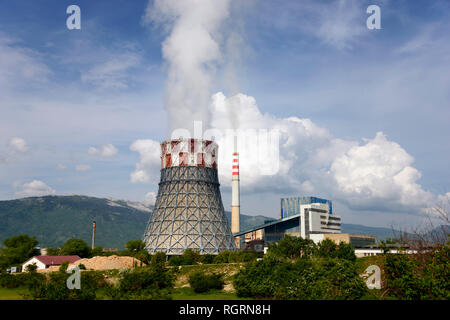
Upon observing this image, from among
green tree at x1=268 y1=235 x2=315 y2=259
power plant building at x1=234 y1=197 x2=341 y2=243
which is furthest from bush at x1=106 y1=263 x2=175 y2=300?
power plant building at x1=234 y1=197 x2=341 y2=243

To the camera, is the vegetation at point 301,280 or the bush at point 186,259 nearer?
the vegetation at point 301,280

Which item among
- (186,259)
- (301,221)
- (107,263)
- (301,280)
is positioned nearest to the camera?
(301,280)

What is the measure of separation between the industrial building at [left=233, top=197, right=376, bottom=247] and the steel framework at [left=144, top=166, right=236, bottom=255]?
3453cm

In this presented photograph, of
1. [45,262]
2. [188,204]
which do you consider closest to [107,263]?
[45,262]

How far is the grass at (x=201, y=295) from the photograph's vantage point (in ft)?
150

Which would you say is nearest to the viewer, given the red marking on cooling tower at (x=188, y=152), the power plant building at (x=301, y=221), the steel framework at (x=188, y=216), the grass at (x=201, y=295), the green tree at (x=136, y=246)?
the grass at (x=201, y=295)

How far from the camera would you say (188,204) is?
83000mm

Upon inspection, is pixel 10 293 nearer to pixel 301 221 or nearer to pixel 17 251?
pixel 17 251

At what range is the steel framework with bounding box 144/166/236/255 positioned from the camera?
80.4 metres

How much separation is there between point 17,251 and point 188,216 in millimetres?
35151

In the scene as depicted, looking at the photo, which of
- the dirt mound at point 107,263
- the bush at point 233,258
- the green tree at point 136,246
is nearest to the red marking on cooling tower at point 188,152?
the green tree at point 136,246

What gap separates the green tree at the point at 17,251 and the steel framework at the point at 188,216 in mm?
24882

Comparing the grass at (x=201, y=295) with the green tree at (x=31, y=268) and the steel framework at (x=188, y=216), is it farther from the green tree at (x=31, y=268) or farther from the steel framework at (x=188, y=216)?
the green tree at (x=31, y=268)
